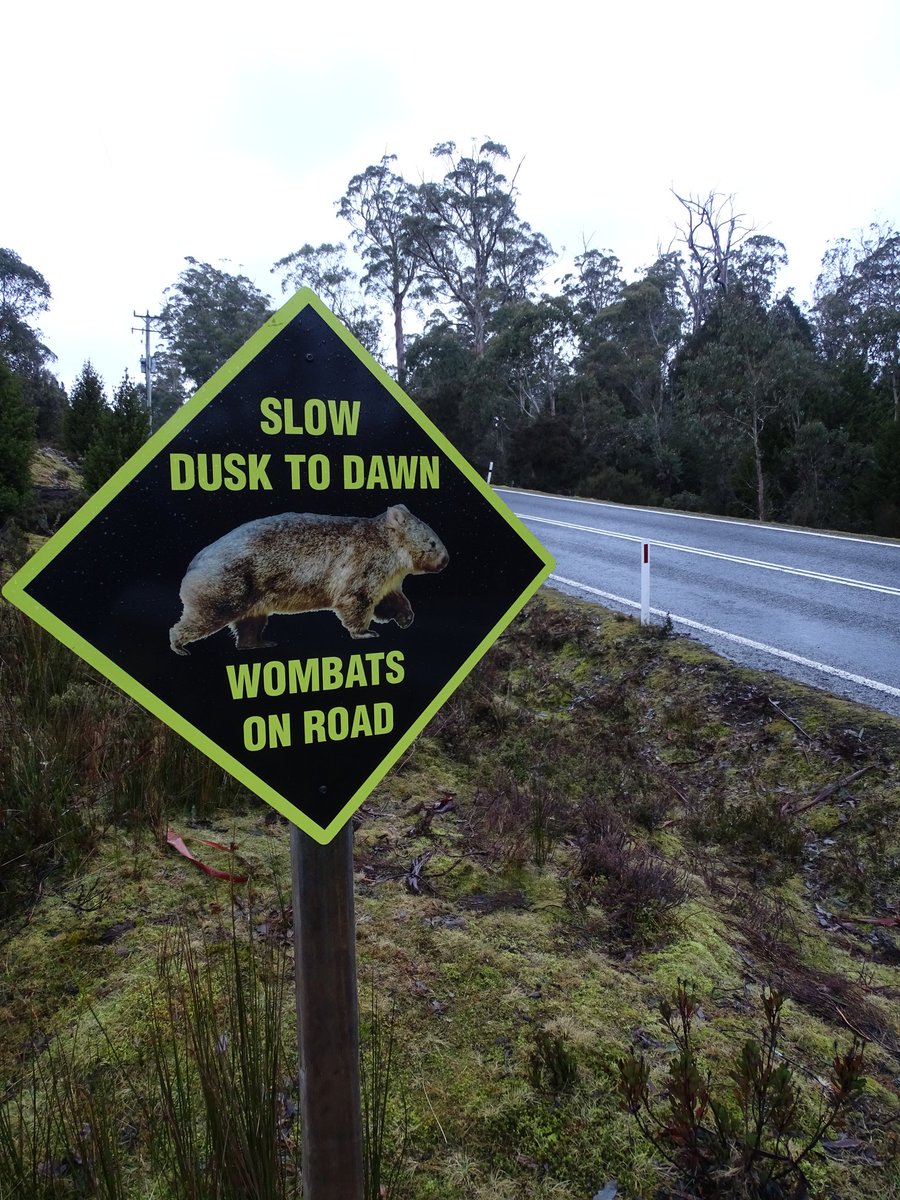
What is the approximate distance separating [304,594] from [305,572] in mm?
47

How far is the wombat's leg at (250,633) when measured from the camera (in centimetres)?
143

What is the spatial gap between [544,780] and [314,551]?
324 centimetres

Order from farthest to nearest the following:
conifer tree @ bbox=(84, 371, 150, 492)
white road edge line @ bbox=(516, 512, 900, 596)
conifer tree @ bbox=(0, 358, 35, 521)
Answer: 1. conifer tree @ bbox=(84, 371, 150, 492)
2. conifer tree @ bbox=(0, 358, 35, 521)
3. white road edge line @ bbox=(516, 512, 900, 596)

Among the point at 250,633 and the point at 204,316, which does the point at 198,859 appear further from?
the point at 204,316

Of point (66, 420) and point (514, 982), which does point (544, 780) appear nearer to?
point (514, 982)

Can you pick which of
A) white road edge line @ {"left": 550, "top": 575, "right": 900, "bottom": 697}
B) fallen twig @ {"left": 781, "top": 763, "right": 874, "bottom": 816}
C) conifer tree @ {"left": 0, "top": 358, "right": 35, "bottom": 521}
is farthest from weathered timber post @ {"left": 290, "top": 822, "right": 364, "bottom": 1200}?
conifer tree @ {"left": 0, "top": 358, "right": 35, "bottom": 521}

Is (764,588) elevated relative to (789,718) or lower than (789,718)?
elevated

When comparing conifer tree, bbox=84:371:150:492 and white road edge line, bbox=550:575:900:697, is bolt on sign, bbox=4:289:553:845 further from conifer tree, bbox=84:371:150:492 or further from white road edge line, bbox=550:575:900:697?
conifer tree, bbox=84:371:150:492

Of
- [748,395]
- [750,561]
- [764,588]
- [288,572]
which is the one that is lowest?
[764,588]

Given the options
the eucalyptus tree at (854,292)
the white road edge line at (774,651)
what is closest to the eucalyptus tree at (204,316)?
the eucalyptus tree at (854,292)

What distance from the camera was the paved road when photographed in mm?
6512

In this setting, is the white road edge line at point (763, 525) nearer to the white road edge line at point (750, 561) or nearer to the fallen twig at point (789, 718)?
the white road edge line at point (750, 561)

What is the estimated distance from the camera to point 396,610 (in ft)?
5.18

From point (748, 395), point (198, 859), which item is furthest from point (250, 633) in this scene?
point (748, 395)
